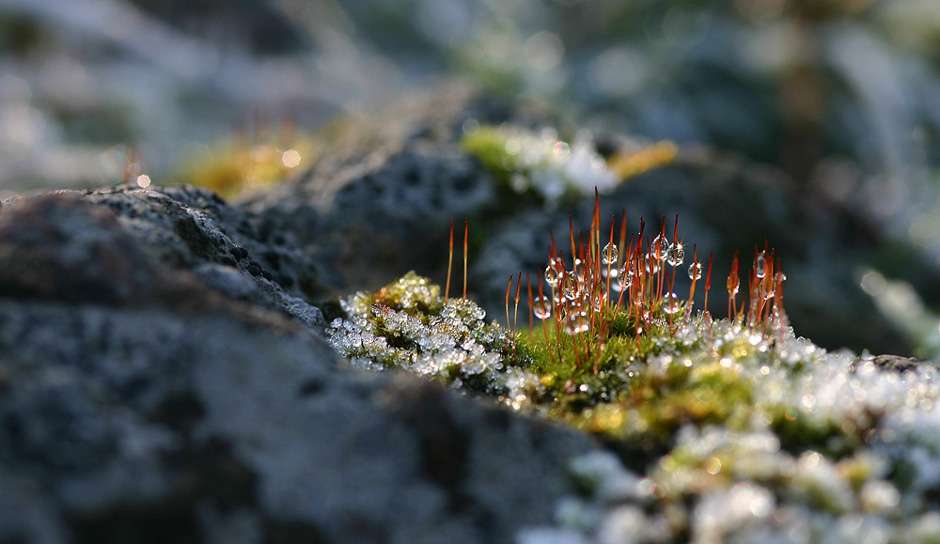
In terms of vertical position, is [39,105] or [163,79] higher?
[163,79]

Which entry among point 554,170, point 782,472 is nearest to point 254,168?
point 554,170

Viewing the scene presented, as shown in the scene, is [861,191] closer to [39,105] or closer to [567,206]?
[567,206]

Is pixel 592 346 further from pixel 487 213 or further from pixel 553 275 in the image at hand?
pixel 487 213

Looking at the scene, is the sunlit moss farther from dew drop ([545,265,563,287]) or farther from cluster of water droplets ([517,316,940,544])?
cluster of water droplets ([517,316,940,544])

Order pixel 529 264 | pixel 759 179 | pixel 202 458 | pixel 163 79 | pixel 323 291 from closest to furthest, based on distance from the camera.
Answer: pixel 202 458, pixel 323 291, pixel 529 264, pixel 759 179, pixel 163 79

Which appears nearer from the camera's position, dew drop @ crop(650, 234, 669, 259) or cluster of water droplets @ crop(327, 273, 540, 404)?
cluster of water droplets @ crop(327, 273, 540, 404)

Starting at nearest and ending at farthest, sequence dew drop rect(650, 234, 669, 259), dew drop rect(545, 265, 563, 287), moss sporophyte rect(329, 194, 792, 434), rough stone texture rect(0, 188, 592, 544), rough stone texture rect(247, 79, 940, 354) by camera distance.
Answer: rough stone texture rect(0, 188, 592, 544)
moss sporophyte rect(329, 194, 792, 434)
dew drop rect(650, 234, 669, 259)
dew drop rect(545, 265, 563, 287)
rough stone texture rect(247, 79, 940, 354)

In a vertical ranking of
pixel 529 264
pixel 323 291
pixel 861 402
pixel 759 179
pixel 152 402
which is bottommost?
pixel 152 402

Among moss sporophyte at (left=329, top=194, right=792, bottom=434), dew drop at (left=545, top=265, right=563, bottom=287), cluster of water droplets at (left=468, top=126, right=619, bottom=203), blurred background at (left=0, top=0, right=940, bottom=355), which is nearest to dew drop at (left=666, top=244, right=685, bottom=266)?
moss sporophyte at (left=329, top=194, right=792, bottom=434)

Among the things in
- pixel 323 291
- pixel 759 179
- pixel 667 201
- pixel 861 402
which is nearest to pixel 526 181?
pixel 667 201
